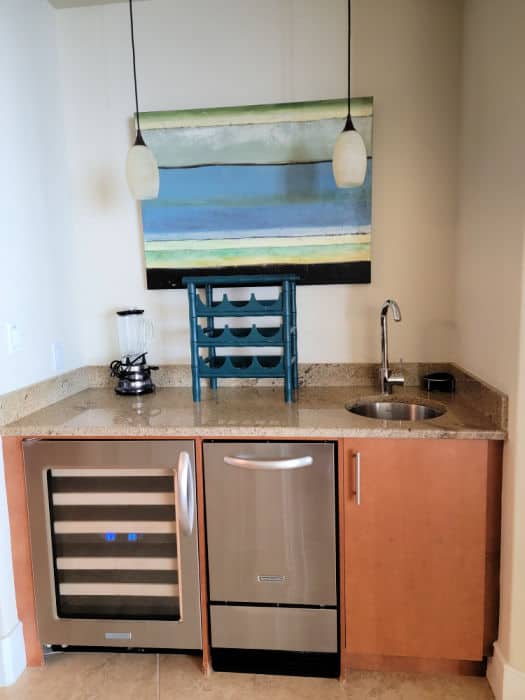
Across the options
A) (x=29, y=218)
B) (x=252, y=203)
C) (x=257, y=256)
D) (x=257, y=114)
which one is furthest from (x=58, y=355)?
(x=257, y=114)

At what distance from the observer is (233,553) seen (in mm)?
1771

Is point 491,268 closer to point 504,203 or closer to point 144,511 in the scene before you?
point 504,203

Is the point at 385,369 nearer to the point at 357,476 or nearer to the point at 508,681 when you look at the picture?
the point at 357,476

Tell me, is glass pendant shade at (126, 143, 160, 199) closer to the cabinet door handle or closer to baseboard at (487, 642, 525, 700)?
the cabinet door handle

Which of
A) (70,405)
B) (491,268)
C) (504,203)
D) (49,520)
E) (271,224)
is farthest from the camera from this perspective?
(271,224)

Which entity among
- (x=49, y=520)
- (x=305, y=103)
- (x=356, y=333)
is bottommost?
(x=49, y=520)

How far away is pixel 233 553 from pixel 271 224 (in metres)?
1.34

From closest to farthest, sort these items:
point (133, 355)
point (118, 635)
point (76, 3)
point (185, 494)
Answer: point (185, 494) < point (118, 635) < point (76, 3) < point (133, 355)

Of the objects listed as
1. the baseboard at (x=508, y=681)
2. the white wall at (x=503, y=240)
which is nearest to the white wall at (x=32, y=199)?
the white wall at (x=503, y=240)

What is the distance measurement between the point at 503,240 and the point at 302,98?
110cm

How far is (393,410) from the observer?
83.0 inches

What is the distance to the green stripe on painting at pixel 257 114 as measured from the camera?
215 centimetres

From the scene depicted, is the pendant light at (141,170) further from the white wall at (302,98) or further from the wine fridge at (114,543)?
the wine fridge at (114,543)

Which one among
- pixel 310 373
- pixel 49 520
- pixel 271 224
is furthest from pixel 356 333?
pixel 49 520
